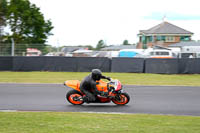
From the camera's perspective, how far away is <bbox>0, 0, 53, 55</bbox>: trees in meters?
44.1

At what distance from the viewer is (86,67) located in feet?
78.0

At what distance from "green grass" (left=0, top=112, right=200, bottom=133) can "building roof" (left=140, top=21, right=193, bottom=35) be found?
5362cm

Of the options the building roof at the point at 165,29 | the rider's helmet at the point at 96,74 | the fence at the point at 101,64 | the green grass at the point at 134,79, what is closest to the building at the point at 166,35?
the building roof at the point at 165,29

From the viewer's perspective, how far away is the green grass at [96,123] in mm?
6188

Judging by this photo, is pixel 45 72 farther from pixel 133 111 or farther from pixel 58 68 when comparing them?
pixel 133 111

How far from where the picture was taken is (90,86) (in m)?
9.77

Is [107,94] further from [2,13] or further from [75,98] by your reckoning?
[2,13]

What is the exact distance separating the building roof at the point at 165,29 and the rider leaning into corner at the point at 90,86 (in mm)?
51754

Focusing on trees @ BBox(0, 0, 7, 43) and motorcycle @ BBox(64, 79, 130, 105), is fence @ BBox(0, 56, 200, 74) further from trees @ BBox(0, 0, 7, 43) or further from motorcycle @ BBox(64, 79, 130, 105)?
trees @ BBox(0, 0, 7, 43)

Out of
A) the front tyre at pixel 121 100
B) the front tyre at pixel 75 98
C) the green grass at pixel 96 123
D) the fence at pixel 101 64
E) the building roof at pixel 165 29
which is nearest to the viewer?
the green grass at pixel 96 123

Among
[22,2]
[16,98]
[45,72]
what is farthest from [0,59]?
[22,2]

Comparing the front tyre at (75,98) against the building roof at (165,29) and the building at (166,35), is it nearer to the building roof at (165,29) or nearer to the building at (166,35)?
the building at (166,35)

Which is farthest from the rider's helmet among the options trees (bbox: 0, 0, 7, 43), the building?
the building

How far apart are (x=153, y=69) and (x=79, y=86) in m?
13.4
